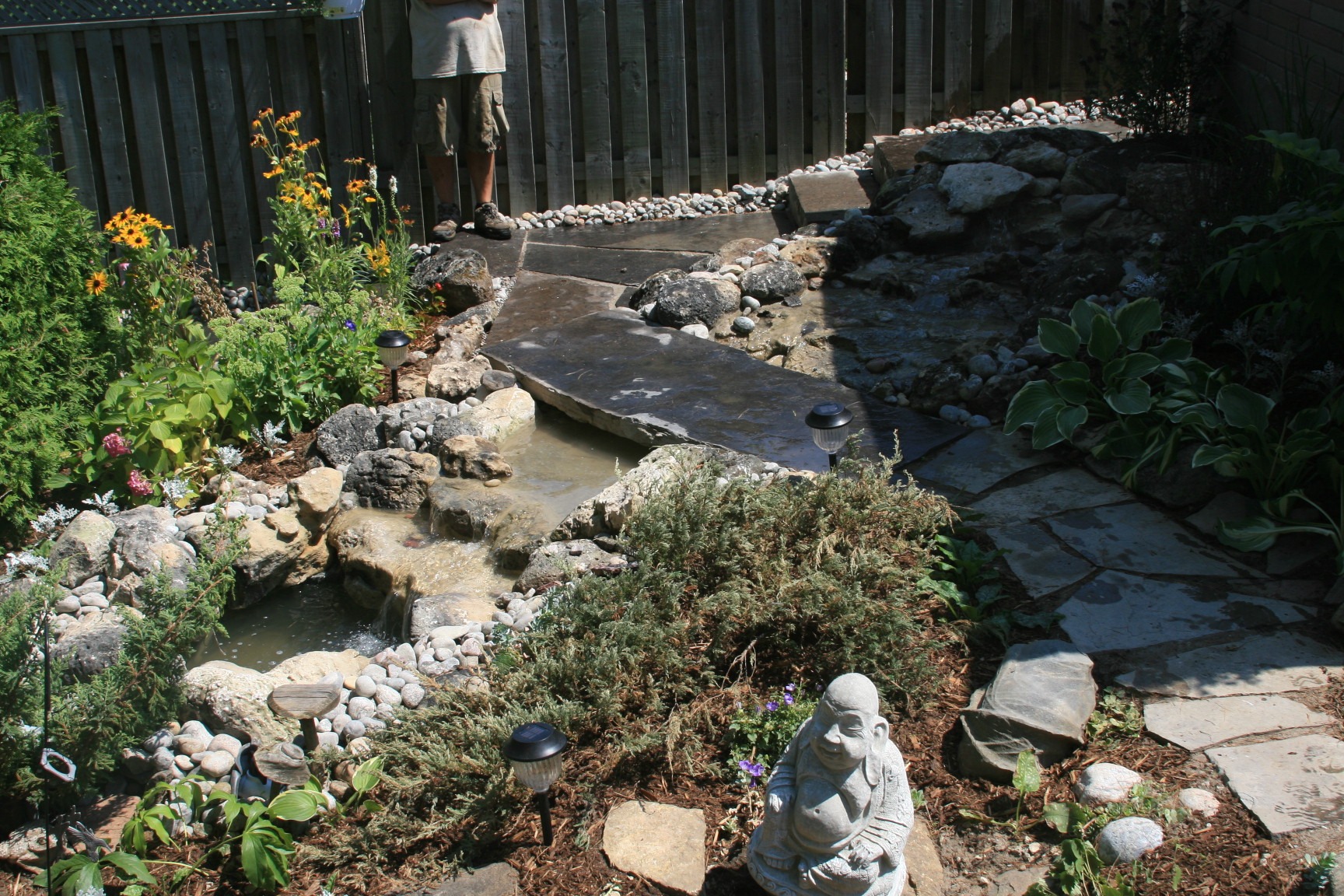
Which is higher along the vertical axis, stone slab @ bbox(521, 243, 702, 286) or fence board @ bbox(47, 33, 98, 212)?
fence board @ bbox(47, 33, 98, 212)

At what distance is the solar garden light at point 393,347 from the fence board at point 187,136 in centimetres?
268

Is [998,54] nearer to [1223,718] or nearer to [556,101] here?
[556,101]

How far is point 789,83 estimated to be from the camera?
8094 mm

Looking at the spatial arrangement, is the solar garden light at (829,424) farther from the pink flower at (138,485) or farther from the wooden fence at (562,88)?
the wooden fence at (562,88)

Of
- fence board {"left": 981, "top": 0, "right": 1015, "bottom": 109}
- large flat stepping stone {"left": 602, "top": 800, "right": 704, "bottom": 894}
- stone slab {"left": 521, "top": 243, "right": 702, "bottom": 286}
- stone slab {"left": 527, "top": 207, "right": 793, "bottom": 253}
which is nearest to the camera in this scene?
large flat stepping stone {"left": 602, "top": 800, "right": 704, "bottom": 894}

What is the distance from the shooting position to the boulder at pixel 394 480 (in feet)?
16.9

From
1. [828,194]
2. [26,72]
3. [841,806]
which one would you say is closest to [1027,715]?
[841,806]

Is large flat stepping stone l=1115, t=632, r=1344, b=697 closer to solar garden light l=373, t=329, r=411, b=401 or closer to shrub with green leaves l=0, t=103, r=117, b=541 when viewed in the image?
solar garden light l=373, t=329, r=411, b=401

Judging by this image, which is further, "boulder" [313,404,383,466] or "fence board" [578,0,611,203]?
"fence board" [578,0,611,203]

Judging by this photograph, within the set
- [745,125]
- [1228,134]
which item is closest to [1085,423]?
[1228,134]

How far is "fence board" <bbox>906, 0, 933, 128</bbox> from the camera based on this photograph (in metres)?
8.09

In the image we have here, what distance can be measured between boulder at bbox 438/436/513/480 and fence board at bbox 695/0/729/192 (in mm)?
3720

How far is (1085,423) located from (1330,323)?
3.11 ft

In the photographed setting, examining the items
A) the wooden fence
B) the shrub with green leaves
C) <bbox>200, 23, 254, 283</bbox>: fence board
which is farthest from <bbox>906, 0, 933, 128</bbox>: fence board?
the shrub with green leaves
